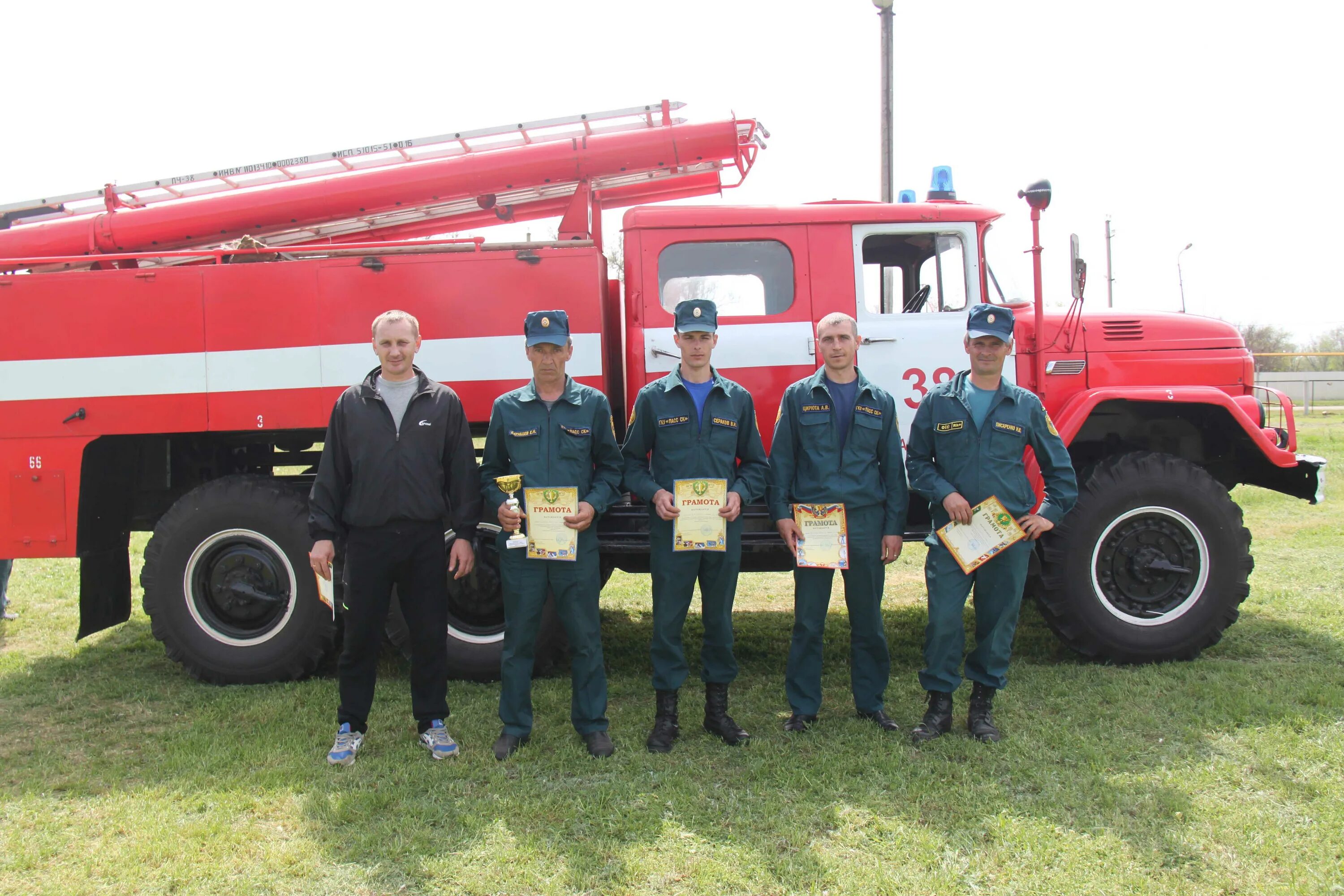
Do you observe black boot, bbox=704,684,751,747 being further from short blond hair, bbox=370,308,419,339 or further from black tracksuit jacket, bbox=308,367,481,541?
short blond hair, bbox=370,308,419,339

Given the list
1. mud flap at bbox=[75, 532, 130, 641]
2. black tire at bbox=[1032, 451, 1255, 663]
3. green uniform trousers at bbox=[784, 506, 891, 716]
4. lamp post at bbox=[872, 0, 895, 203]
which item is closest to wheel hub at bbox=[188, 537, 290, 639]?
mud flap at bbox=[75, 532, 130, 641]

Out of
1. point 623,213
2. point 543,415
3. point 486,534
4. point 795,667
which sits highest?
point 623,213

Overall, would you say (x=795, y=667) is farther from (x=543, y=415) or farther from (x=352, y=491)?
(x=352, y=491)

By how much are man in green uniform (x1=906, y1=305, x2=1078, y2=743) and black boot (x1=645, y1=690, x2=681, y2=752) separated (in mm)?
1066

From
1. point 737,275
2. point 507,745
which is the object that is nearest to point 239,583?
point 507,745

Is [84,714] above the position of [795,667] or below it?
below

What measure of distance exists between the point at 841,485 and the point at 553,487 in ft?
4.09

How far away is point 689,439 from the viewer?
385 cm

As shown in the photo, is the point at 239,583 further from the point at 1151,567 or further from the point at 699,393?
the point at 1151,567

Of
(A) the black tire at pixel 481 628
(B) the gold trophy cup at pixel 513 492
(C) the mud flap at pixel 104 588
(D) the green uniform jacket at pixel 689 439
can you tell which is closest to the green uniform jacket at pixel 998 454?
(D) the green uniform jacket at pixel 689 439

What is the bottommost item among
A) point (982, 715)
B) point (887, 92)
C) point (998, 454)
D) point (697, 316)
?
point (982, 715)

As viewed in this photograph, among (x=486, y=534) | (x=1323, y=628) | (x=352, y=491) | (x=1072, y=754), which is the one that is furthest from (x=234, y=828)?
(x=1323, y=628)

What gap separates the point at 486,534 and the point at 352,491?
3.47 feet

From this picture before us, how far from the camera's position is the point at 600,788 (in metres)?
3.51
